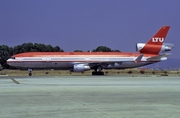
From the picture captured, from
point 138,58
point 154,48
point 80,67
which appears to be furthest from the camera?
point 154,48

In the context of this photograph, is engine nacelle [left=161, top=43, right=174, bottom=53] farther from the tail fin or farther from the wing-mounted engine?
the tail fin

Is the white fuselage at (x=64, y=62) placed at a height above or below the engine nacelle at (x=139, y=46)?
below

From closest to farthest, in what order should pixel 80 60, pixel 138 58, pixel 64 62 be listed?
pixel 138 58 → pixel 64 62 → pixel 80 60

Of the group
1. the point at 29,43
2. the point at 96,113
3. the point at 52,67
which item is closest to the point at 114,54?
the point at 52,67

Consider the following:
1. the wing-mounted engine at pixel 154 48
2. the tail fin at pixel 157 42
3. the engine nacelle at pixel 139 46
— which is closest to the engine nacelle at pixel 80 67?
the engine nacelle at pixel 139 46

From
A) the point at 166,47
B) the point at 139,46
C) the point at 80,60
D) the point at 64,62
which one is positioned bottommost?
the point at 64,62

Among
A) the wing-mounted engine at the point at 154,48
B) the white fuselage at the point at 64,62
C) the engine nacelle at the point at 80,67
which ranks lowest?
the engine nacelle at the point at 80,67

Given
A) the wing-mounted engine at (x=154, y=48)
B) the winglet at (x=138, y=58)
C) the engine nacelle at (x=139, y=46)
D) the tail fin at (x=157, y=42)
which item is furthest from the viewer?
the engine nacelle at (x=139, y=46)

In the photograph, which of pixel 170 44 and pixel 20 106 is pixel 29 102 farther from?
pixel 170 44

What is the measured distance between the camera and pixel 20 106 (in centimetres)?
1338

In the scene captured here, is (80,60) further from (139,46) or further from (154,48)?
(154,48)

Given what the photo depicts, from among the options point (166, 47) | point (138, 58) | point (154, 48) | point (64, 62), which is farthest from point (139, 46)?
point (64, 62)

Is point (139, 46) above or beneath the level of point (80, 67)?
above

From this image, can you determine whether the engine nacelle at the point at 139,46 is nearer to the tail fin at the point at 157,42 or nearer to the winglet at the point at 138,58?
the tail fin at the point at 157,42
